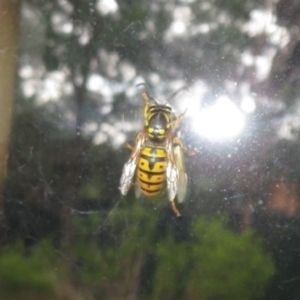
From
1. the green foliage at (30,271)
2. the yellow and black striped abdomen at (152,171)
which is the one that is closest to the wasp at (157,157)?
the yellow and black striped abdomen at (152,171)

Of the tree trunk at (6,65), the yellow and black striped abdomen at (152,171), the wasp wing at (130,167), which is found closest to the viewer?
the yellow and black striped abdomen at (152,171)

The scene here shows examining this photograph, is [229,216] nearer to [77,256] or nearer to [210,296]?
[210,296]

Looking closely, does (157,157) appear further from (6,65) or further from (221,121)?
(6,65)

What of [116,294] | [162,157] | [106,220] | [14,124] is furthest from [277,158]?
[14,124]

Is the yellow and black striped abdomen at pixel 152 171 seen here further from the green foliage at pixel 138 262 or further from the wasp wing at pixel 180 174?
the green foliage at pixel 138 262

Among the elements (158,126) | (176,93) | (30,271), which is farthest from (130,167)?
(30,271)

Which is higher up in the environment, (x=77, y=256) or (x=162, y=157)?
(x=162, y=157)

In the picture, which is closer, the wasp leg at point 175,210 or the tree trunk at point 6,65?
the wasp leg at point 175,210

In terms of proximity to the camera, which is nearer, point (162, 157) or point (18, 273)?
point (162, 157)
